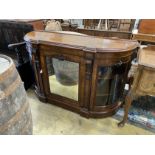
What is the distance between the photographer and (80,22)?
3.80 m

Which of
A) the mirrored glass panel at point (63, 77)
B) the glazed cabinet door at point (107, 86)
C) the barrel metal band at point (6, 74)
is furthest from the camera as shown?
the mirrored glass panel at point (63, 77)

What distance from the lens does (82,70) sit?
1.44 metres

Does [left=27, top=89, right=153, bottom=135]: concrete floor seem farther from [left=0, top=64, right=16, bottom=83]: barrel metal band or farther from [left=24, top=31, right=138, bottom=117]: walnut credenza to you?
[left=0, top=64, right=16, bottom=83]: barrel metal band

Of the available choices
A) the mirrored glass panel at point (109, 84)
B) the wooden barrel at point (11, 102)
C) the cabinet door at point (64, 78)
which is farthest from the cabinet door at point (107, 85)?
the wooden barrel at point (11, 102)

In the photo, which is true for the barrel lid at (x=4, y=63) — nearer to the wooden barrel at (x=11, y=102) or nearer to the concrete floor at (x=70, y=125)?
the wooden barrel at (x=11, y=102)

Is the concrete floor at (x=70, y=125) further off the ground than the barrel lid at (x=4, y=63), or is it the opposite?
the barrel lid at (x=4, y=63)

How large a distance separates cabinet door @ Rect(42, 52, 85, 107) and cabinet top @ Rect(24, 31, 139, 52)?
0.42 ft

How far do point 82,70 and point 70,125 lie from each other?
0.69m

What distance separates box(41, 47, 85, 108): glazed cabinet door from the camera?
1.46m

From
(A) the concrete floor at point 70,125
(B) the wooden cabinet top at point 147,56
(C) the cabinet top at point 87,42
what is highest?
(C) the cabinet top at point 87,42

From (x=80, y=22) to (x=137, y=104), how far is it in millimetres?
2786

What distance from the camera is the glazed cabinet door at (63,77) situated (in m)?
1.46

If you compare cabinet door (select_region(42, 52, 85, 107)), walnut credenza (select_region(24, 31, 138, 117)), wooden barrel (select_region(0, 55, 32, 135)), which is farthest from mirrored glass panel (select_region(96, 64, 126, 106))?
wooden barrel (select_region(0, 55, 32, 135))

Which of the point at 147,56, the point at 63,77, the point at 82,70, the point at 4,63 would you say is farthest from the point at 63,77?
the point at 147,56
